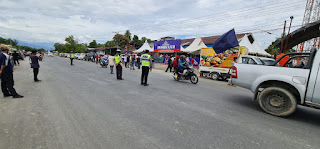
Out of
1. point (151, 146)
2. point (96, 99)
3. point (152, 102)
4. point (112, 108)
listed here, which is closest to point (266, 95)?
point (152, 102)

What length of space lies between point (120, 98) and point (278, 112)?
4.44m

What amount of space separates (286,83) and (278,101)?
50 centimetres

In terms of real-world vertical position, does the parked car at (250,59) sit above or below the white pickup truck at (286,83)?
above

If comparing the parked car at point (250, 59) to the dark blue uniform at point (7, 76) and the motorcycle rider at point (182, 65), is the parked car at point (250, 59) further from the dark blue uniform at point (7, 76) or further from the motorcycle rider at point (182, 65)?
the dark blue uniform at point (7, 76)

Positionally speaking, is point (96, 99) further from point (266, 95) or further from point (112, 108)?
point (266, 95)

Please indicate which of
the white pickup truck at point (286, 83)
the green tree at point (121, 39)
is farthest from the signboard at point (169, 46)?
the green tree at point (121, 39)

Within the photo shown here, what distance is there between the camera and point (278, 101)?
384cm

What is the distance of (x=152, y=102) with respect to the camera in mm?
4461

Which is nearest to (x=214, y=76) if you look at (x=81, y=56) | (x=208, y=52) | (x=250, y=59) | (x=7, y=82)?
(x=208, y=52)

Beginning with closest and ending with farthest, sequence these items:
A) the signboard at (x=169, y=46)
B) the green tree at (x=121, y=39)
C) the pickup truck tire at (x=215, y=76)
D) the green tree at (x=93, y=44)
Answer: the pickup truck tire at (x=215, y=76) < the signboard at (x=169, y=46) < the green tree at (x=121, y=39) < the green tree at (x=93, y=44)

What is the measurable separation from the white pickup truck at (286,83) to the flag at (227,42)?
21.1 ft

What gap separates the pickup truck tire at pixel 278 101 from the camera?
3.61 meters

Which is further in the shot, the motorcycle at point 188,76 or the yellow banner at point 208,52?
the yellow banner at point 208,52

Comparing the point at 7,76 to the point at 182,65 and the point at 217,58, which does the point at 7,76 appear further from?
the point at 217,58
